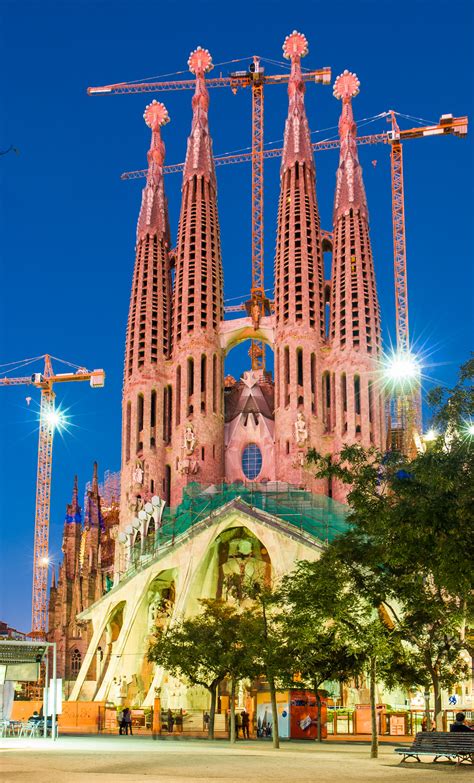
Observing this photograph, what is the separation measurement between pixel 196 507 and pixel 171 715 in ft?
83.5

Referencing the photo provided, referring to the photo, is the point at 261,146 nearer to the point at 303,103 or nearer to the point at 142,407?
the point at 303,103

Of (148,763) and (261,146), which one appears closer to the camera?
(148,763)

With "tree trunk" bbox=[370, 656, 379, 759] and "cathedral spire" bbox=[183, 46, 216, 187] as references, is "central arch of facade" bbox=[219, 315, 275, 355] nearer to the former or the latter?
"cathedral spire" bbox=[183, 46, 216, 187]

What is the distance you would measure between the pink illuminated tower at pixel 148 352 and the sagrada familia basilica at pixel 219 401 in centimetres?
11

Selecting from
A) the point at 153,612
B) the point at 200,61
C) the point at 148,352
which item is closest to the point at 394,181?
the point at 200,61

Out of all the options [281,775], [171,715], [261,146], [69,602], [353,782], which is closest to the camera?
[353,782]

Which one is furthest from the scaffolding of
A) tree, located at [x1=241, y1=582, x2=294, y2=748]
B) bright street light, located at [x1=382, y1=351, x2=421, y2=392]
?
tree, located at [x1=241, y1=582, x2=294, y2=748]

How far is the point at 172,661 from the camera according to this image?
4278cm

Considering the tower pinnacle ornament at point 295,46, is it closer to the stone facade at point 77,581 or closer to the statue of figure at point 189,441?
the statue of figure at point 189,441

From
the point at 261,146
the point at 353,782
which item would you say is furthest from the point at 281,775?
the point at 261,146

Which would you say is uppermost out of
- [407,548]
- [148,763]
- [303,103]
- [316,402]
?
[303,103]

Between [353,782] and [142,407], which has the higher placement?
[142,407]

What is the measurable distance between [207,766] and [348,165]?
215ft

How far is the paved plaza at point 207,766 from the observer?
19.1 metres
